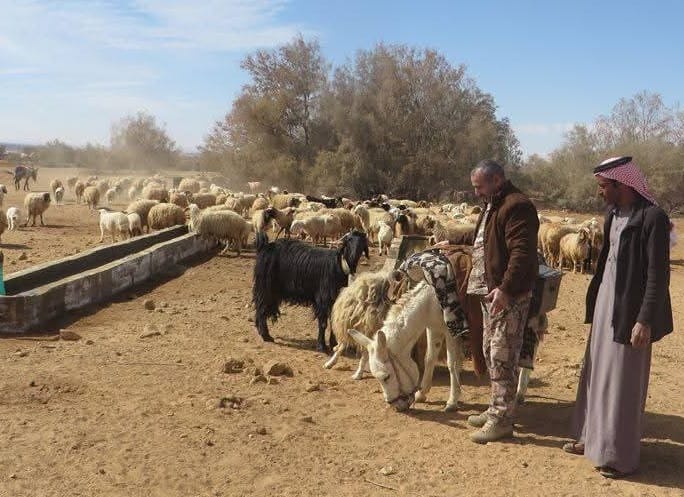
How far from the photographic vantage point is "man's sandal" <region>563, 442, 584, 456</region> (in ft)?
14.8

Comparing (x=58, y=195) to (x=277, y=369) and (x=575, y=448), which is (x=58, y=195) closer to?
(x=277, y=369)

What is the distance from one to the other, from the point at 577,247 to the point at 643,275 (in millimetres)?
11810

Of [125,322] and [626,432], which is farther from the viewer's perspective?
[125,322]

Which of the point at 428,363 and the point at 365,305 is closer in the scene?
the point at 428,363

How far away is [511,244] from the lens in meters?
4.34

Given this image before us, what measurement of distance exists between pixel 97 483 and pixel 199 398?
1.63 metres

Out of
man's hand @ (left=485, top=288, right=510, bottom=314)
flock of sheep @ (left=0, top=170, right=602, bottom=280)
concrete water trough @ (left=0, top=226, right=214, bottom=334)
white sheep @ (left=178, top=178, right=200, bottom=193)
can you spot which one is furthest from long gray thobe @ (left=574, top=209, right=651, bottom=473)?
white sheep @ (left=178, top=178, right=200, bottom=193)

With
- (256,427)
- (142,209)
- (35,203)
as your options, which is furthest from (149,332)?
(35,203)

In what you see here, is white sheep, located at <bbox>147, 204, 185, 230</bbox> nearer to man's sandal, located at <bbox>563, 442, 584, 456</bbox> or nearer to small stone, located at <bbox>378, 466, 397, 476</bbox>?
small stone, located at <bbox>378, 466, 397, 476</bbox>

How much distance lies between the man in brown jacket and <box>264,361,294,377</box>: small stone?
7.41ft

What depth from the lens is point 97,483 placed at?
4.00 metres

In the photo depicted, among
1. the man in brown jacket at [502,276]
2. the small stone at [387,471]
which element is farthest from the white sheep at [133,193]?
the small stone at [387,471]

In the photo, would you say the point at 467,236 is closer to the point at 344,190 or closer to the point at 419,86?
the point at 344,190

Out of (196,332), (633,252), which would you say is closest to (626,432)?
(633,252)
